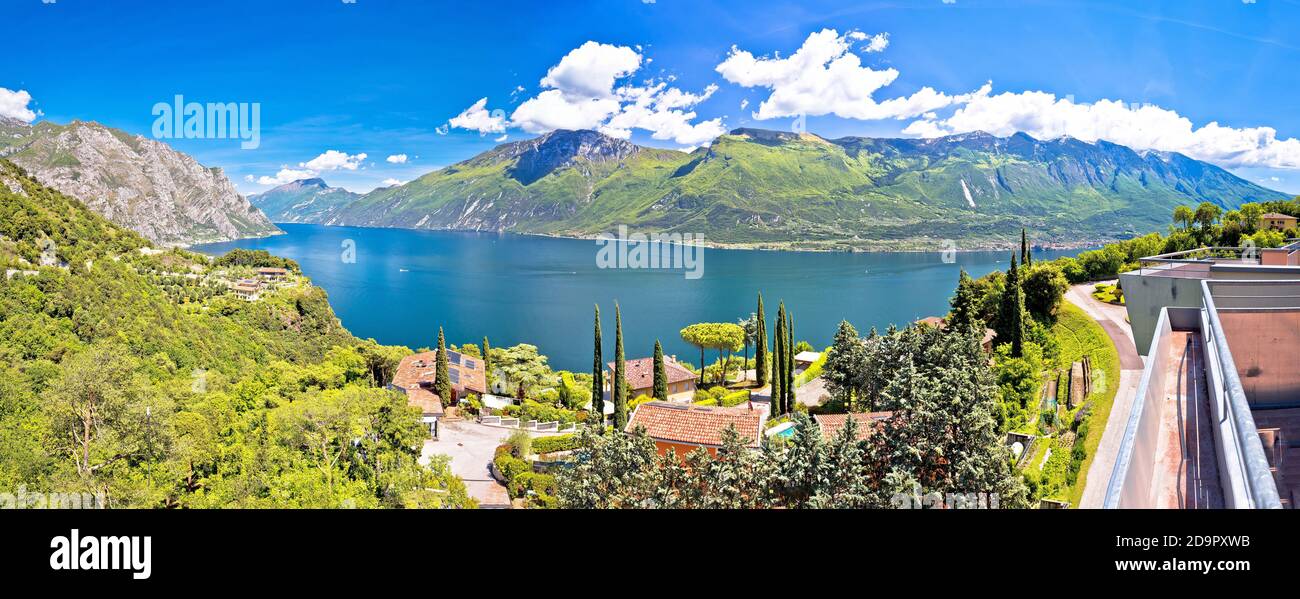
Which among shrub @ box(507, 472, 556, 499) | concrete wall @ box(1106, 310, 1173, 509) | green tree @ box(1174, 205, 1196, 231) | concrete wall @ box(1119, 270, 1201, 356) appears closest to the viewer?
concrete wall @ box(1106, 310, 1173, 509)

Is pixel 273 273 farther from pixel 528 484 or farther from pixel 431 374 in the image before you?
pixel 528 484

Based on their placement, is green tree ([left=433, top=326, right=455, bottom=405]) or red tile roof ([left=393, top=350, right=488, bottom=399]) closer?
green tree ([left=433, top=326, right=455, bottom=405])

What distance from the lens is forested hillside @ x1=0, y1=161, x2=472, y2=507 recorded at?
428 inches

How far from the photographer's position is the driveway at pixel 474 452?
15438 mm

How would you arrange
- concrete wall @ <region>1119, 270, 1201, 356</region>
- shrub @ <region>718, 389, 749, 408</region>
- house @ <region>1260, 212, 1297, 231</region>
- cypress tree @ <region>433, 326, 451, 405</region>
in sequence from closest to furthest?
concrete wall @ <region>1119, 270, 1201, 356</region>, house @ <region>1260, 212, 1297, 231</region>, shrub @ <region>718, 389, 749, 408</region>, cypress tree @ <region>433, 326, 451, 405</region>

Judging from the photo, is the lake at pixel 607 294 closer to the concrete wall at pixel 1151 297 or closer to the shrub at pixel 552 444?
the shrub at pixel 552 444

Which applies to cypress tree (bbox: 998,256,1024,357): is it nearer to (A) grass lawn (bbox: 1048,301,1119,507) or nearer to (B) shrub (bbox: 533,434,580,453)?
(A) grass lawn (bbox: 1048,301,1119,507)

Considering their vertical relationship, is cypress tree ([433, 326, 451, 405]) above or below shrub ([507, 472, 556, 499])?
above

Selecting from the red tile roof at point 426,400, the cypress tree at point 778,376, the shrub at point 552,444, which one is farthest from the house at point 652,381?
the shrub at point 552,444

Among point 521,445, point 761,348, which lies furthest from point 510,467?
point 761,348

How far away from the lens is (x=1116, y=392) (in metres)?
13.1

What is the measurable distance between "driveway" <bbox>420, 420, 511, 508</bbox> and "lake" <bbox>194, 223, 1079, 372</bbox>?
21840 mm

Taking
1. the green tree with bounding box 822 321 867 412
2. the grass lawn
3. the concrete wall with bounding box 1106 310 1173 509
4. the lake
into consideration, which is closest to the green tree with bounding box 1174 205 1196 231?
the grass lawn
